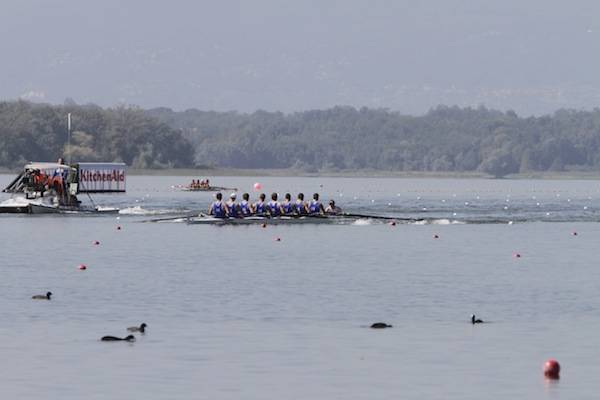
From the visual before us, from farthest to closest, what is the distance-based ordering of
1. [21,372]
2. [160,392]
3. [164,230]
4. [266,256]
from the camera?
[164,230], [266,256], [21,372], [160,392]

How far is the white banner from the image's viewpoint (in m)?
92.8

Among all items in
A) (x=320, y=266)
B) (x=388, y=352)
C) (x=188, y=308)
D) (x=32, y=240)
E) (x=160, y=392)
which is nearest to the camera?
(x=160, y=392)

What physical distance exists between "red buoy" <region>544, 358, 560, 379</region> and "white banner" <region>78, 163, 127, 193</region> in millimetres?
65179

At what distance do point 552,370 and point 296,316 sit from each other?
10.3m

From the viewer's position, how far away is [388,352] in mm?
31016

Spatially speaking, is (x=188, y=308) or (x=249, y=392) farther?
(x=188, y=308)

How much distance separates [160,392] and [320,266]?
2807 cm

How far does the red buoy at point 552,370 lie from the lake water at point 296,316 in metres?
0.17

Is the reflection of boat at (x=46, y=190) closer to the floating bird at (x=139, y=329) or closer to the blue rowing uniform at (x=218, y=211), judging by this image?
the blue rowing uniform at (x=218, y=211)

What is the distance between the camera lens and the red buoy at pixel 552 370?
1099 inches

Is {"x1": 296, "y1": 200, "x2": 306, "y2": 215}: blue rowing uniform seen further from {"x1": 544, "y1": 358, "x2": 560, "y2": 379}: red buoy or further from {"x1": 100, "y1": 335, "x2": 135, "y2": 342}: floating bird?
{"x1": 544, "y1": 358, "x2": 560, "y2": 379}: red buoy

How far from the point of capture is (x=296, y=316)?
37.2m

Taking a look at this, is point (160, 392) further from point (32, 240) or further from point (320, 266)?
point (32, 240)

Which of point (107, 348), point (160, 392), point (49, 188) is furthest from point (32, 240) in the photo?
point (160, 392)
